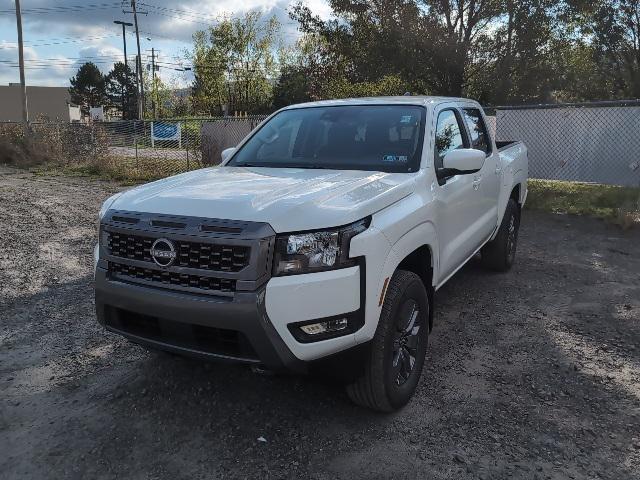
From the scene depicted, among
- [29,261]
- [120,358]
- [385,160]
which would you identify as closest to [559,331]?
[385,160]

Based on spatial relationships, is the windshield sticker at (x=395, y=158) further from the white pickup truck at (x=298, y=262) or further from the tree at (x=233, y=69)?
the tree at (x=233, y=69)

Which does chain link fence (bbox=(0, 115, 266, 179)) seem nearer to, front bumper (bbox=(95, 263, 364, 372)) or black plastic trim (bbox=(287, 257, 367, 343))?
front bumper (bbox=(95, 263, 364, 372))

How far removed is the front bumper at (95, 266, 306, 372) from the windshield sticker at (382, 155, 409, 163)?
155 centimetres

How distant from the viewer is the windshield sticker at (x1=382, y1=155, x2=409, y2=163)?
367 centimetres

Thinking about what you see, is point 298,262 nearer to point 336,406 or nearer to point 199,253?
point 199,253

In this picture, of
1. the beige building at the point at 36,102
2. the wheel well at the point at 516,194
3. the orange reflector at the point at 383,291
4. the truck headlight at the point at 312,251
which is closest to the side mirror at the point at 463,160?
the orange reflector at the point at 383,291

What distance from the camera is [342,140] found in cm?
402

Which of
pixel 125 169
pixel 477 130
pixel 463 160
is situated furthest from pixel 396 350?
pixel 125 169

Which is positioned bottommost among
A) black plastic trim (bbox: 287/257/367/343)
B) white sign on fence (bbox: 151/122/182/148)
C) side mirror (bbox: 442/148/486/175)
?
black plastic trim (bbox: 287/257/367/343)

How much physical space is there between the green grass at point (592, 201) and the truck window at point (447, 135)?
16.4ft

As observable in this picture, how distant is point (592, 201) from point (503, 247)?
5190 mm

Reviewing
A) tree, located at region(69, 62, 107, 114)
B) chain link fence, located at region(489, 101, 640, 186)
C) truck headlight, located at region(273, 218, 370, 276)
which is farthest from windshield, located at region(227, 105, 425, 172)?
tree, located at region(69, 62, 107, 114)

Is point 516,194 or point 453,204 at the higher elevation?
point 453,204

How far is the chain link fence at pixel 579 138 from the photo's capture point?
9.86 meters
